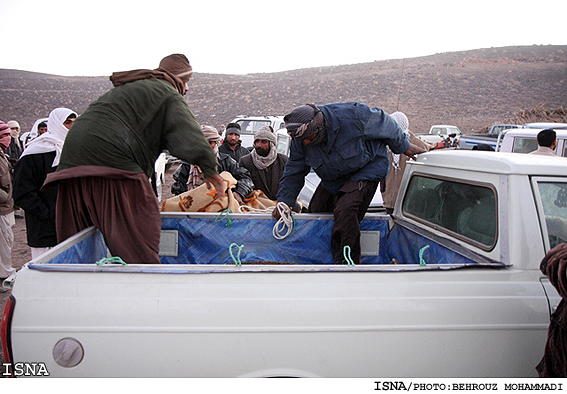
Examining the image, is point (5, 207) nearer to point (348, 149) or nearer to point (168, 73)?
point (168, 73)

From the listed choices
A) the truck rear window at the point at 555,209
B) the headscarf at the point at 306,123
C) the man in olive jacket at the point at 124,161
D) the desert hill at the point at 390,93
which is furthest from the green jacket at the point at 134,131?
the desert hill at the point at 390,93

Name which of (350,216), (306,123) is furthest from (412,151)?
(306,123)

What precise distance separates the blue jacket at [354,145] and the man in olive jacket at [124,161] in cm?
95

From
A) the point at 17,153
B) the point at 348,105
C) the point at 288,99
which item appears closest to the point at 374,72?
the point at 288,99

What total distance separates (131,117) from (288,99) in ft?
138

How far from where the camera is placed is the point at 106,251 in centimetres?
297

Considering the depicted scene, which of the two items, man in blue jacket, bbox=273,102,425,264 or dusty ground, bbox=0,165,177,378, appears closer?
man in blue jacket, bbox=273,102,425,264

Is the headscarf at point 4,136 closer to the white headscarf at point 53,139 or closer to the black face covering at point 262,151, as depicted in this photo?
the white headscarf at point 53,139

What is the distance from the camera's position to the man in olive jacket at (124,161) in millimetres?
2631

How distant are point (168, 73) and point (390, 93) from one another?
42.9m

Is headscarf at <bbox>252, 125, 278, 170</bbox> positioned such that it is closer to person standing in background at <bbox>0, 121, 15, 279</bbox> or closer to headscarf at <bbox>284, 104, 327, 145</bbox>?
headscarf at <bbox>284, 104, 327, 145</bbox>

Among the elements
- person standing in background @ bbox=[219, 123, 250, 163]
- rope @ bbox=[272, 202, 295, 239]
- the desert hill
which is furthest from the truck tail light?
the desert hill

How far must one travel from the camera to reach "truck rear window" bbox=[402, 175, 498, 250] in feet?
7.91

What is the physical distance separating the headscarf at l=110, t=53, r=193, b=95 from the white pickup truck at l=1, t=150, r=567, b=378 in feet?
3.82
